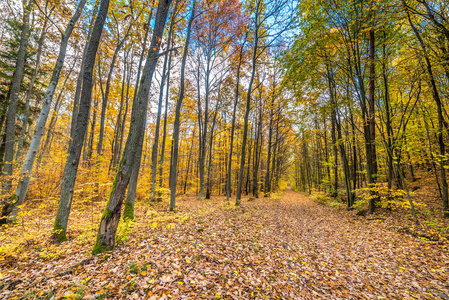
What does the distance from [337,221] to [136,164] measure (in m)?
10.5

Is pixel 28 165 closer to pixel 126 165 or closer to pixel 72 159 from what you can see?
pixel 72 159

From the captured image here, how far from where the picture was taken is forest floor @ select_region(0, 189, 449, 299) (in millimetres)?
2814

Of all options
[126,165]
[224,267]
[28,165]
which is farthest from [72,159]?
[224,267]

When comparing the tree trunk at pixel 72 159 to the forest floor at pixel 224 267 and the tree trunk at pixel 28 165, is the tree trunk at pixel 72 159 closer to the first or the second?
the forest floor at pixel 224 267

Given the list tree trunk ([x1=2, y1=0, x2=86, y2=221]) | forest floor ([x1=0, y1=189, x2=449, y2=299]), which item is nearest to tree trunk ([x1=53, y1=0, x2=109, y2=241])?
forest floor ([x1=0, y1=189, x2=449, y2=299])

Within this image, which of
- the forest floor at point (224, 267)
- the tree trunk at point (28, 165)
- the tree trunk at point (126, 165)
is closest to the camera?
the forest floor at point (224, 267)

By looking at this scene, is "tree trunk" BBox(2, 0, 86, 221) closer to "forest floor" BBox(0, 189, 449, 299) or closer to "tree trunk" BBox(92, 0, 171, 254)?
"forest floor" BBox(0, 189, 449, 299)

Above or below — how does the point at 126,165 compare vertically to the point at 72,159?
below

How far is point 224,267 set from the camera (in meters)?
3.62

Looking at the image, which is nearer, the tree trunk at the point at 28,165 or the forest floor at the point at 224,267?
the forest floor at the point at 224,267

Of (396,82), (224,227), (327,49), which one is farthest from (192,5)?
(224,227)

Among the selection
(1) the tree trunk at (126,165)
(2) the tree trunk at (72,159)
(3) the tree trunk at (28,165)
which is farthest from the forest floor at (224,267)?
(3) the tree trunk at (28,165)

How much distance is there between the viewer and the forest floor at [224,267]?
2.81 meters

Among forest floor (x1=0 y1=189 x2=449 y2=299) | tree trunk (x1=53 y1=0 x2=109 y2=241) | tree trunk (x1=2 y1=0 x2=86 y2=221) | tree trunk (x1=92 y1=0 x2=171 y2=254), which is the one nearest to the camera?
forest floor (x1=0 y1=189 x2=449 y2=299)
